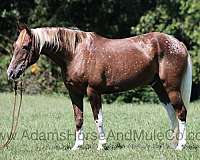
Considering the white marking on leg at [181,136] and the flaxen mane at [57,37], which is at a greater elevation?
the flaxen mane at [57,37]

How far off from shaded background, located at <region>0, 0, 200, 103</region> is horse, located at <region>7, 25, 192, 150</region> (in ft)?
41.5

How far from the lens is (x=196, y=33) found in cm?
2077

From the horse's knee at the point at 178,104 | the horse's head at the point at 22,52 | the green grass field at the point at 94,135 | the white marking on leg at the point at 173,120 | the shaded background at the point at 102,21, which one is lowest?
the shaded background at the point at 102,21

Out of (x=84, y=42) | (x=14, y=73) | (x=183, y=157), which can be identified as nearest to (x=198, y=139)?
(x=183, y=157)

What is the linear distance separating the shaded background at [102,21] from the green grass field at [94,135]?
6568mm

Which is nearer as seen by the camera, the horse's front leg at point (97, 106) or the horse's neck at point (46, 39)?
the horse's neck at point (46, 39)

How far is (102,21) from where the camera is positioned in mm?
24625

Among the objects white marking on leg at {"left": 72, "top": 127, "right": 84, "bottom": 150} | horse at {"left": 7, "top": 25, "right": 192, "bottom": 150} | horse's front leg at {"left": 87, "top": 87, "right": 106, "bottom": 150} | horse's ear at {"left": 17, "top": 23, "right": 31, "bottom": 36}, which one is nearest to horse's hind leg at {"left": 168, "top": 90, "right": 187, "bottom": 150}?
horse at {"left": 7, "top": 25, "right": 192, "bottom": 150}

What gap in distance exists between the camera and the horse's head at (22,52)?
→ 304 inches

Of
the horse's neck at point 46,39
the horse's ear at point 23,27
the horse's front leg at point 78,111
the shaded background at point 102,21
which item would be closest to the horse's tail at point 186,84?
the horse's front leg at point 78,111

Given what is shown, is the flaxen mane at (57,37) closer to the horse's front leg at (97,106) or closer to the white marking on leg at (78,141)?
the horse's front leg at (97,106)

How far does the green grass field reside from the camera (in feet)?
24.3

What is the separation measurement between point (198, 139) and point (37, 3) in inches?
605

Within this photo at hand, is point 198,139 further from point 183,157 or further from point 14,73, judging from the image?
point 14,73
